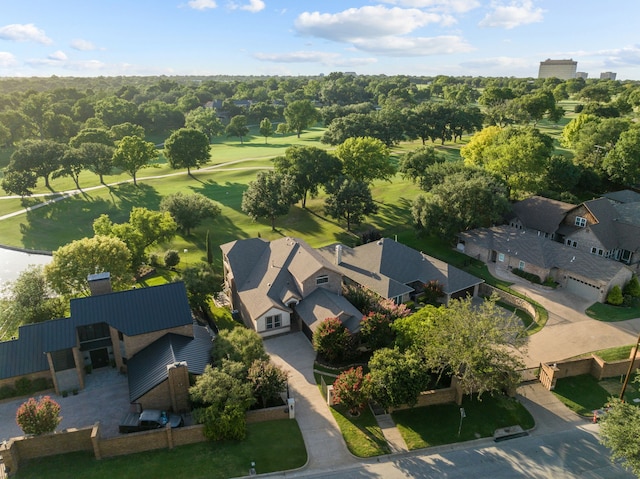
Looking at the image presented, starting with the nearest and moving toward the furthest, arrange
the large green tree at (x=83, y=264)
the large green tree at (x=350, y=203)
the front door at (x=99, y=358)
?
the front door at (x=99, y=358) → the large green tree at (x=83, y=264) → the large green tree at (x=350, y=203)

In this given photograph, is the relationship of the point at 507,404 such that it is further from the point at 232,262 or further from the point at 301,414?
the point at 232,262

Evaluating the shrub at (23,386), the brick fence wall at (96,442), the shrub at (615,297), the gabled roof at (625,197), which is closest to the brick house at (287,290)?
the brick fence wall at (96,442)

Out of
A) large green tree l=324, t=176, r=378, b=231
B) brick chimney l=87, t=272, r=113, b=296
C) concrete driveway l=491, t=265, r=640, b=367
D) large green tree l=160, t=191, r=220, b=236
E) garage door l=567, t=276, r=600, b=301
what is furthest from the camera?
large green tree l=324, t=176, r=378, b=231

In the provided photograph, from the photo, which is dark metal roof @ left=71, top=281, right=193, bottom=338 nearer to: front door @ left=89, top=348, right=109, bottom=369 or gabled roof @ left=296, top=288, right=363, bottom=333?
front door @ left=89, top=348, right=109, bottom=369

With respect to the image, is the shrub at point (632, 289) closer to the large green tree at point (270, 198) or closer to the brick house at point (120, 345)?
the brick house at point (120, 345)

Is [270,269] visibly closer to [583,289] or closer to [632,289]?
[583,289]

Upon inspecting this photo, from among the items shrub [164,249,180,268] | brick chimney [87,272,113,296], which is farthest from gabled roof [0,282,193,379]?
shrub [164,249,180,268]
